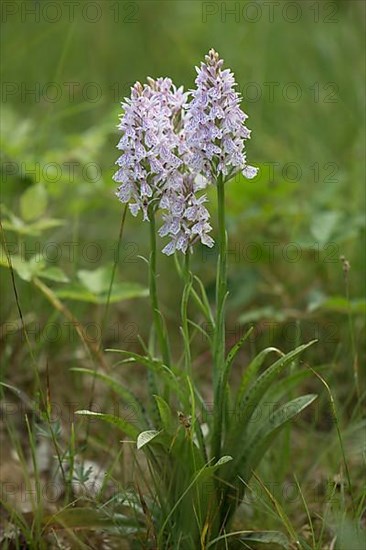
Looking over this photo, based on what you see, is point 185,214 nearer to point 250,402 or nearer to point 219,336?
point 219,336

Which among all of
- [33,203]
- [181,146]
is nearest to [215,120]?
[181,146]

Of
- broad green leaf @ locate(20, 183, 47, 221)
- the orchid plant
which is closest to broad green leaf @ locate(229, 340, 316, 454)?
the orchid plant

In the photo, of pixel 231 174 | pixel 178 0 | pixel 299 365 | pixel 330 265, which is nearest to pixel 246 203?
pixel 330 265

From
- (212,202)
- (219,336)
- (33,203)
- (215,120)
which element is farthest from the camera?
(212,202)

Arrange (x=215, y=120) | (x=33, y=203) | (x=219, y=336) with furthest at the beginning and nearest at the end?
(x=33, y=203) → (x=219, y=336) → (x=215, y=120)

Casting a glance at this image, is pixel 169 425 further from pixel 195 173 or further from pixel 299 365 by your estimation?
pixel 299 365

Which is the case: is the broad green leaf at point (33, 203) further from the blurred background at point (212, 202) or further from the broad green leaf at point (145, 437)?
the broad green leaf at point (145, 437)
